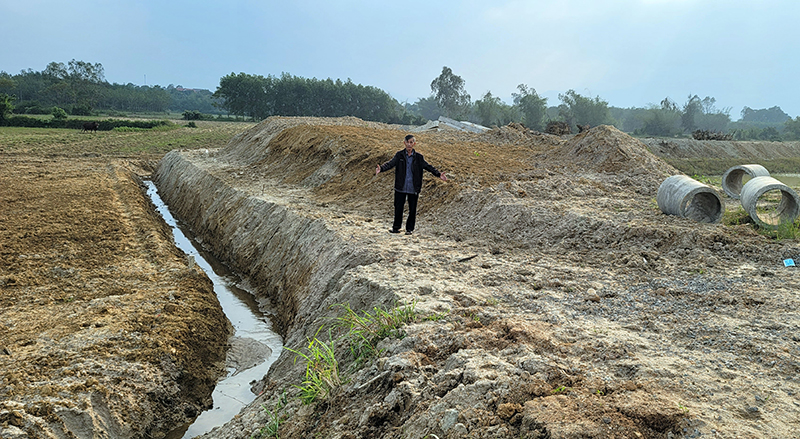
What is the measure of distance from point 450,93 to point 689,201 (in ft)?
269

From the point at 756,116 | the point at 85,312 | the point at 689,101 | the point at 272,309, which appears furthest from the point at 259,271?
the point at 756,116

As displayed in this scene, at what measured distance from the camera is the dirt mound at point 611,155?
1487 cm

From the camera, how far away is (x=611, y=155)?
1570 cm

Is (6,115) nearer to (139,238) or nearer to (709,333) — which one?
(139,238)

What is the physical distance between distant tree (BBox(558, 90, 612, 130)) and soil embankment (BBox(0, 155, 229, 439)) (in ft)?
208

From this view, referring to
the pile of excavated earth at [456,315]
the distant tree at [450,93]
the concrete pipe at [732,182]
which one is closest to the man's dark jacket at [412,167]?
the pile of excavated earth at [456,315]

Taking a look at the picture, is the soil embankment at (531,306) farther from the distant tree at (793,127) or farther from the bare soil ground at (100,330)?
the distant tree at (793,127)

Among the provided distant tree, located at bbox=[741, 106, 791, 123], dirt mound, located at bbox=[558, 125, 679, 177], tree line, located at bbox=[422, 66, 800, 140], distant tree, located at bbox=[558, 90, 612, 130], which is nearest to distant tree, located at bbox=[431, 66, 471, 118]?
tree line, located at bbox=[422, 66, 800, 140]

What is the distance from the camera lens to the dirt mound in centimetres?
1487

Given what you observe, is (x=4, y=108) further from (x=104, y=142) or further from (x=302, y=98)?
(x=302, y=98)

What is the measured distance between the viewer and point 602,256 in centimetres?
805

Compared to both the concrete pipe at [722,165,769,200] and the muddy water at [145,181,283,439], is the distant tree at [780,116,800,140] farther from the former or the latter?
the muddy water at [145,181,283,439]

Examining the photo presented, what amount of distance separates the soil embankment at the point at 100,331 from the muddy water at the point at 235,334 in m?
0.17

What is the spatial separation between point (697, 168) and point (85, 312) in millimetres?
33782
